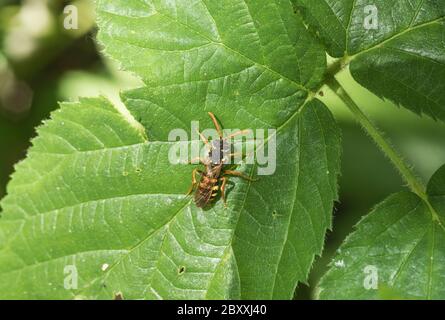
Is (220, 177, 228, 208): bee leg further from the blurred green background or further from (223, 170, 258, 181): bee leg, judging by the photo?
the blurred green background

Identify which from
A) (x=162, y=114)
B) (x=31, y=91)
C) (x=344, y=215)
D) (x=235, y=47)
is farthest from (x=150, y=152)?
(x=31, y=91)

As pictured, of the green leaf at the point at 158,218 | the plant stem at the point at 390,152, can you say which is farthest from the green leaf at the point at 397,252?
the green leaf at the point at 158,218

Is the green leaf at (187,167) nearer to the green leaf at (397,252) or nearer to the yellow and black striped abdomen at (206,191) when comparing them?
the yellow and black striped abdomen at (206,191)

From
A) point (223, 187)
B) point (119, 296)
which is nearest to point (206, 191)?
point (223, 187)

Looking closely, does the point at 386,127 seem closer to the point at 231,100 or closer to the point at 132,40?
the point at 231,100

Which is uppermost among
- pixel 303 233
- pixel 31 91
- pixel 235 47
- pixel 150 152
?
pixel 31 91
